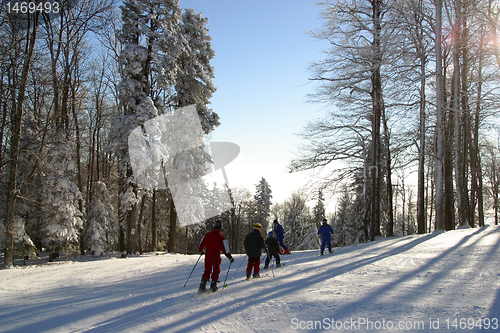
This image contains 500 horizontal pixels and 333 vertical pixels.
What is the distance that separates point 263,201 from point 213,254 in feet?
144

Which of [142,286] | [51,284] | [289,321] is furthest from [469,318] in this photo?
[51,284]

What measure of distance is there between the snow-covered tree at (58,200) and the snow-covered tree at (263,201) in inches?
1352

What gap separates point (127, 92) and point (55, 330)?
15.0 metres

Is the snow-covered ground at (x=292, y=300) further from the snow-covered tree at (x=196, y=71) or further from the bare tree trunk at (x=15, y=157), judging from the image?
the snow-covered tree at (x=196, y=71)

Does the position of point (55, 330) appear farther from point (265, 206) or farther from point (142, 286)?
point (265, 206)

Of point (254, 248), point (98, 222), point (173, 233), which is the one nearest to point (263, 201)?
point (173, 233)

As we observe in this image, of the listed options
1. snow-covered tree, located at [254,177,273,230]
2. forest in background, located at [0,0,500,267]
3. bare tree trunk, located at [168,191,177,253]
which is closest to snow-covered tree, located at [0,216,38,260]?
forest in background, located at [0,0,500,267]

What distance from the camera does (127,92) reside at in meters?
17.9

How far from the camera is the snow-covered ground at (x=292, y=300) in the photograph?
4.79m

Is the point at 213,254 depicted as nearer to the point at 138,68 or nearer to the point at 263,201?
the point at 138,68

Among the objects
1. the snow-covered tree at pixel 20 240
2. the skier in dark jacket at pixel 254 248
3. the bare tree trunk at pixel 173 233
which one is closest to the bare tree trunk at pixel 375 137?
the skier in dark jacket at pixel 254 248

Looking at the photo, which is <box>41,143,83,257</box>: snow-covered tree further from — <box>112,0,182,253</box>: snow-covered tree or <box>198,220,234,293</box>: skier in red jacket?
<box>198,220,234,293</box>: skier in red jacket

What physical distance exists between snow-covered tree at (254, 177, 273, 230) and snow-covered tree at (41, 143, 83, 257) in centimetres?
3435

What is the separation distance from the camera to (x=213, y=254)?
7.54 meters
